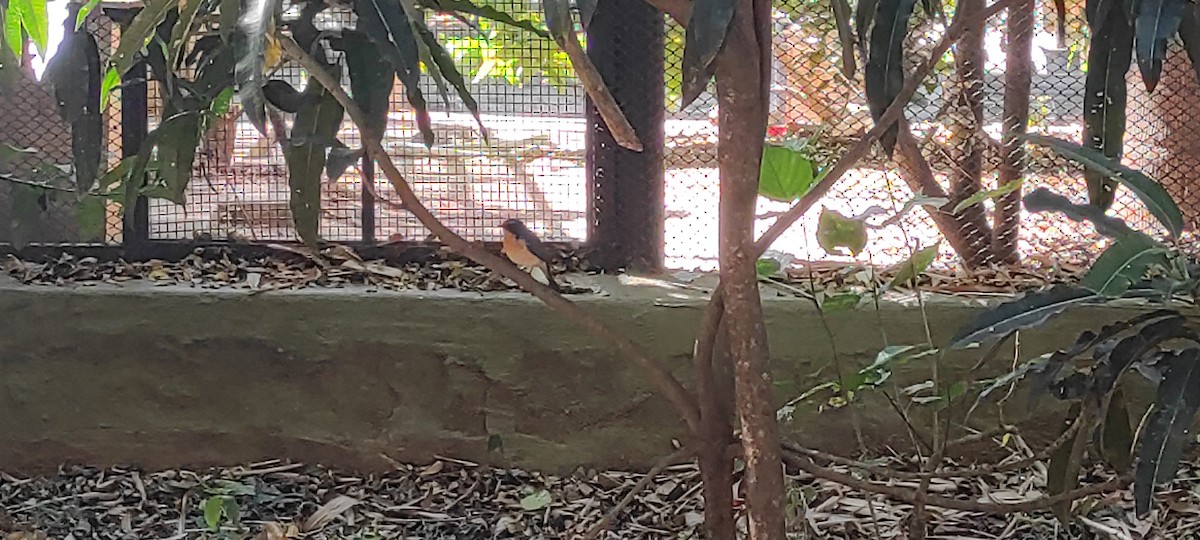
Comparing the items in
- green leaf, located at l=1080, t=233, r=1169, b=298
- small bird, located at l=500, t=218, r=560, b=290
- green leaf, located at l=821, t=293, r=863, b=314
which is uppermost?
green leaf, located at l=1080, t=233, r=1169, b=298

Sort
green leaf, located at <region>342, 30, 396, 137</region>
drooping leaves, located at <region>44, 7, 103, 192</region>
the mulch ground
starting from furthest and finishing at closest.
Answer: the mulch ground < drooping leaves, located at <region>44, 7, 103, 192</region> < green leaf, located at <region>342, 30, 396, 137</region>

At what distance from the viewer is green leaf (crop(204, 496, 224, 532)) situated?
1817 millimetres

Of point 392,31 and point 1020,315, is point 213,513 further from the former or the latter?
point 1020,315

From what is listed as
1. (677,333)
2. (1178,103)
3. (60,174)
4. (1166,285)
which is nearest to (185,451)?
(60,174)

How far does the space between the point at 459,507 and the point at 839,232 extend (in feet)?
2.57

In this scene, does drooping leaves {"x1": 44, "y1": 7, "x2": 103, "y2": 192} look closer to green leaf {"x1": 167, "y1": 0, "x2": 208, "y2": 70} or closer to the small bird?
green leaf {"x1": 167, "y1": 0, "x2": 208, "y2": 70}

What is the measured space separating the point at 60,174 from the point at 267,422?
0.52m

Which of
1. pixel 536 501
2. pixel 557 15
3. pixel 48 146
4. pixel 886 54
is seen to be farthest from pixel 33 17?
pixel 48 146

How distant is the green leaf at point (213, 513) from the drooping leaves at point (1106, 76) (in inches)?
51.4

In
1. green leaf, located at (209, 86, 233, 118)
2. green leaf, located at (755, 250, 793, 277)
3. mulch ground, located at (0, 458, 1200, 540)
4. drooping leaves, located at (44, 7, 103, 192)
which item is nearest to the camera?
drooping leaves, located at (44, 7, 103, 192)

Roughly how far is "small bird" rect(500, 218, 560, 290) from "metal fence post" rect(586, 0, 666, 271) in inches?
4.8

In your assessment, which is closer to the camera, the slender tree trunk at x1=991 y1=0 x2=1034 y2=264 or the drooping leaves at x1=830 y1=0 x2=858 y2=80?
the drooping leaves at x1=830 y1=0 x2=858 y2=80

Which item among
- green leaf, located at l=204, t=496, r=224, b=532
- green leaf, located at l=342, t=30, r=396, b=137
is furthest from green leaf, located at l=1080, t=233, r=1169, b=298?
green leaf, located at l=204, t=496, r=224, b=532

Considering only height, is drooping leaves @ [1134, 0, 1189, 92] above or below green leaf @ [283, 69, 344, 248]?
above
